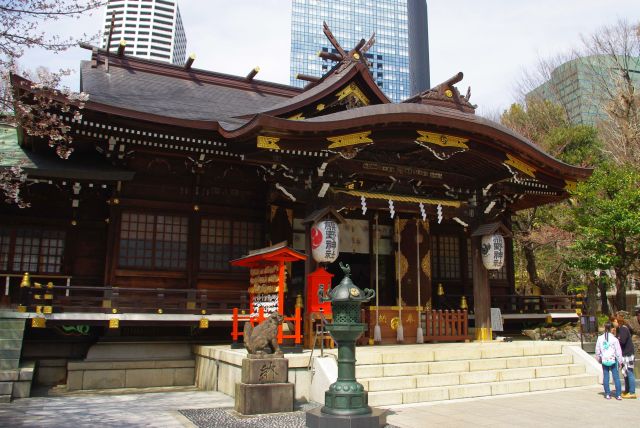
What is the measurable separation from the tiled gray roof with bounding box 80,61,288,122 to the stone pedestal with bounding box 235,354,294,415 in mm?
6697

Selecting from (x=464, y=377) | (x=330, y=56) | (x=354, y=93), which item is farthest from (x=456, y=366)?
(x=330, y=56)

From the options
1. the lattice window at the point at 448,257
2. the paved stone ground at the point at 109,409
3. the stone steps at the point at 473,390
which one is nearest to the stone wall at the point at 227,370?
the paved stone ground at the point at 109,409

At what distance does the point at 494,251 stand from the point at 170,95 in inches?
429

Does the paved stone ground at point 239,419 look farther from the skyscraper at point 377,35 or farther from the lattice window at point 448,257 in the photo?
the skyscraper at point 377,35

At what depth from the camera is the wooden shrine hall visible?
40.2 feet

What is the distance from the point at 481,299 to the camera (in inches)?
575

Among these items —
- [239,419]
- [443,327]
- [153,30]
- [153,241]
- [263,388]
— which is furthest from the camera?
[153,30]

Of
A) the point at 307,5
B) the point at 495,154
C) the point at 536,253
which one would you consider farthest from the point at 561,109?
the point at 307,5

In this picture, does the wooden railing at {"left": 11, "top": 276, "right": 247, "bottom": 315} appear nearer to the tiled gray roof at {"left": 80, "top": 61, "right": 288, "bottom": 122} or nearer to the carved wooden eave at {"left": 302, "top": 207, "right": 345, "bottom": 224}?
the carved wooden eave at {"left": 302, "top": 207, "right": 345, "bottom": 224}

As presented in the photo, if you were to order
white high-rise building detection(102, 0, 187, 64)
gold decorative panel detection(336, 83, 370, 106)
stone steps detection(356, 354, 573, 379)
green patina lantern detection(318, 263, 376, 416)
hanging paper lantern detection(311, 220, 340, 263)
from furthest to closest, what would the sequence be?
white high-rise building detection(102, 0, 187, 64) → gold decorative panel detection(336, 83, 370, 106) → hanging paper lantern detection(311, 220, 340, 263) → stone steps detection(356, 354, 573, 379) → green patina lantern detection(318, 263, 376, 416)

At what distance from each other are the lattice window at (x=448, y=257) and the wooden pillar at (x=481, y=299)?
2.85m

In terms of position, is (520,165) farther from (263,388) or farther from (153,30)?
(153,30)

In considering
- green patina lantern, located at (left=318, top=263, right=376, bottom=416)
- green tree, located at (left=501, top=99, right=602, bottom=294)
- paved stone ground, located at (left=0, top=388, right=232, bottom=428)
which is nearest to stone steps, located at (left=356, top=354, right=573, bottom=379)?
green patina lantern, located at (left=318, top=263, right=376, bottom=416)

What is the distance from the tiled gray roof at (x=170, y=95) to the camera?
14.4 metres
